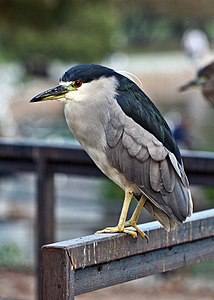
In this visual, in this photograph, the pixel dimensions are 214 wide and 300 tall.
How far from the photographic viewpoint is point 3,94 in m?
17.3

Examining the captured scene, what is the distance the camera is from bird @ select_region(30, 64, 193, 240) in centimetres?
271

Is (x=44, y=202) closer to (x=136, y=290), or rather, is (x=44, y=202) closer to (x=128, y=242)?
(x=136, y=290)

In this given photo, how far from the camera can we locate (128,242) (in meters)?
2.53

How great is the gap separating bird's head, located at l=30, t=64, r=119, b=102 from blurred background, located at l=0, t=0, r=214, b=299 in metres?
2.16

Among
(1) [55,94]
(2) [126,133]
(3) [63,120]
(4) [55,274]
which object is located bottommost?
(4) [55,274]

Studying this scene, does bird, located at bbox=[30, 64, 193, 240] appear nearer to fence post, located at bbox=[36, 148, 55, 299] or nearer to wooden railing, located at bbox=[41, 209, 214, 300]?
wooden railing, located at bbox=[41, 209, 214, 300]

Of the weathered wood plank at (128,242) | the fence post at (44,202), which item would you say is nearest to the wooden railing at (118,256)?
the weathered wood plank at (128,242)

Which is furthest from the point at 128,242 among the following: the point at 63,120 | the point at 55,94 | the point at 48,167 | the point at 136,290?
the point at 63,120

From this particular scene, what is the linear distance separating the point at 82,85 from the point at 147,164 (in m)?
0.30

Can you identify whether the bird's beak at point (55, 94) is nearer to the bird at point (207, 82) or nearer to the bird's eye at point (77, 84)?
the bird's eye at point (77, 84)

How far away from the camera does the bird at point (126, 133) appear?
106 inches

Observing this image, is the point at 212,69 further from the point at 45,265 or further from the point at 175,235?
the point at 45,265

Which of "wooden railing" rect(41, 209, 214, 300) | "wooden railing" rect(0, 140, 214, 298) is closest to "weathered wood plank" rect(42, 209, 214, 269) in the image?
"wooden railing" rect(41, 209, 214, 300)

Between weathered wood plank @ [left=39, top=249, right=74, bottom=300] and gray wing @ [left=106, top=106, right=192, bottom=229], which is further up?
gray wing @ [left=106, top=106, right=192, bottom=229]
